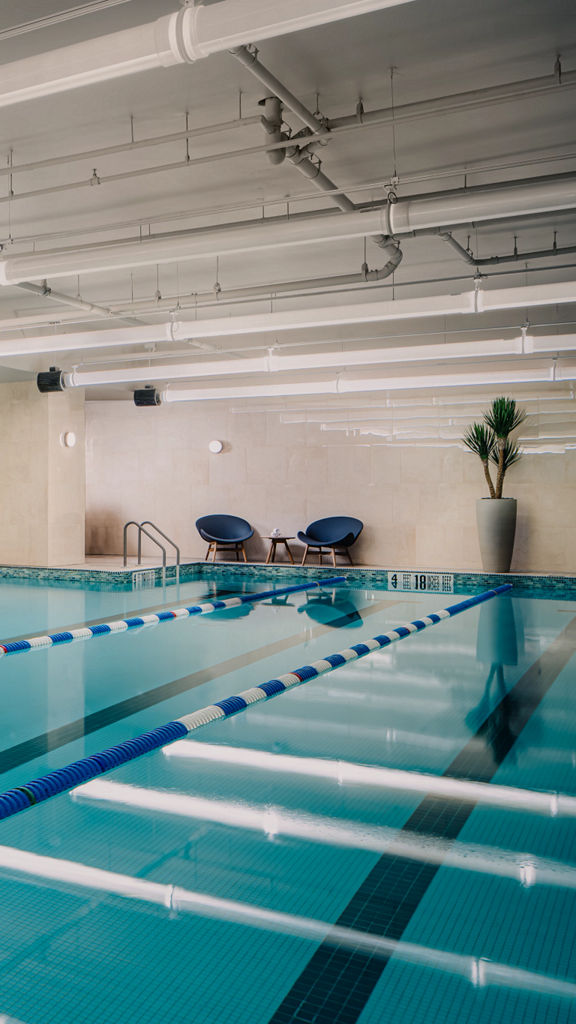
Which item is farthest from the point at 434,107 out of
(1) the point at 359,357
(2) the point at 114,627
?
(2) the point at 114,627

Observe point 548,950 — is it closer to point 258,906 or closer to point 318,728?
point 258,906

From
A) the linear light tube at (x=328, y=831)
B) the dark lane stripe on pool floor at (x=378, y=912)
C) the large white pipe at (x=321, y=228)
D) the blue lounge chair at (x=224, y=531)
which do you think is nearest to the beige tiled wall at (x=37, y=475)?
the blue lounge chair at (x=224, y=531)

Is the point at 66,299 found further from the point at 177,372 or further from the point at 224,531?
the point at 224,531

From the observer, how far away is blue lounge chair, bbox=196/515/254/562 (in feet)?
41.9

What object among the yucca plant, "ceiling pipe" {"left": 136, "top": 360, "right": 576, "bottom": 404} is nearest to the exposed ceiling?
"ceiling pipe" {"left": 136, "top": 360, "right": 576, "bottom": 404}

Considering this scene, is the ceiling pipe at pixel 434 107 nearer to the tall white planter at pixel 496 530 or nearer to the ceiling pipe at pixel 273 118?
the ceiling pipe at pixel 273 118

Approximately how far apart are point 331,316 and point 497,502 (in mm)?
5118

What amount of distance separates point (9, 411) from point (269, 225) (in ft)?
27.8

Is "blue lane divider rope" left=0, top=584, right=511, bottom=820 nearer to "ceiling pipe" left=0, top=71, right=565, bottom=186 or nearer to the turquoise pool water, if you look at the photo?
the turquoise pool water

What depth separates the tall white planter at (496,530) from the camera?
10.7 meters

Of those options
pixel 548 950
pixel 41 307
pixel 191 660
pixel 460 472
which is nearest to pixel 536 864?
pixel 548 950

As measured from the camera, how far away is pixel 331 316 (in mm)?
6488

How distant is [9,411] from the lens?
1210 centimetres

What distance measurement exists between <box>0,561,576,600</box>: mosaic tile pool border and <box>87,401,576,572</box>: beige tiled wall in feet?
2.66
